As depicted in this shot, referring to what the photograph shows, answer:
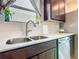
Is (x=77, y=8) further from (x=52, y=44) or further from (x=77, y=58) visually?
(x=52, y=44)

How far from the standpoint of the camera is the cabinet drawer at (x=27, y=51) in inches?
44.7

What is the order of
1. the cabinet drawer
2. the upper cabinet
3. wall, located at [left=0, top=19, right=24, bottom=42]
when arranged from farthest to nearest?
the upper cabinet
wall, located at [left=0, top=19, right=24, bottom=42]
the cabinet drawer

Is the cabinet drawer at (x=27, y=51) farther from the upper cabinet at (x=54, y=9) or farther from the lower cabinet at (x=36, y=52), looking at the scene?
the upper cabinet at (x=54, y=9)

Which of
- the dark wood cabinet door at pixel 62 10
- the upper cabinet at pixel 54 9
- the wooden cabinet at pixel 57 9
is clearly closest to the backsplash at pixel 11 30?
the upper cabinet at pixel 54 9

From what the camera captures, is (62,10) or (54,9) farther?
(62,10)

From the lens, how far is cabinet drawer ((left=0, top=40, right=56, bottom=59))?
114 cm

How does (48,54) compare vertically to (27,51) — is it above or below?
below

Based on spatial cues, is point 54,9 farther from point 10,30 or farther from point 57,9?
point 10,30

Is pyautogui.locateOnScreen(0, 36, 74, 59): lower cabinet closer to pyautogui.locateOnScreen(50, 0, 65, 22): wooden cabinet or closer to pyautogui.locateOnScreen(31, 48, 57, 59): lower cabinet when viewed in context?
pyautogui.locateOnScreen(31, 48, 57, 59): lower cabinet

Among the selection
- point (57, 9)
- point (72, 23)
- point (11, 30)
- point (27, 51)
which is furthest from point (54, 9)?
point (27, 51)

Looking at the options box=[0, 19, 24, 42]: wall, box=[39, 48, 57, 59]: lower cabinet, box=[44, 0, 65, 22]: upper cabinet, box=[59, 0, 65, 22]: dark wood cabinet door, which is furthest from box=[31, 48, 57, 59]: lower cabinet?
box=[59, 0, 65, 22]: dark wood cabinet door

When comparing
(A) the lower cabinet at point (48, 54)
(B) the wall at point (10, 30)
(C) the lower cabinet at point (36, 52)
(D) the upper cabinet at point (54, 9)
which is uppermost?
(D) the upper cabinet at point (54, 9)

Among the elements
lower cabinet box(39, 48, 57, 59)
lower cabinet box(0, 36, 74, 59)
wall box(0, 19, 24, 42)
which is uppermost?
wall box(0, 19, 24, 42)

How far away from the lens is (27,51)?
1.36 m
